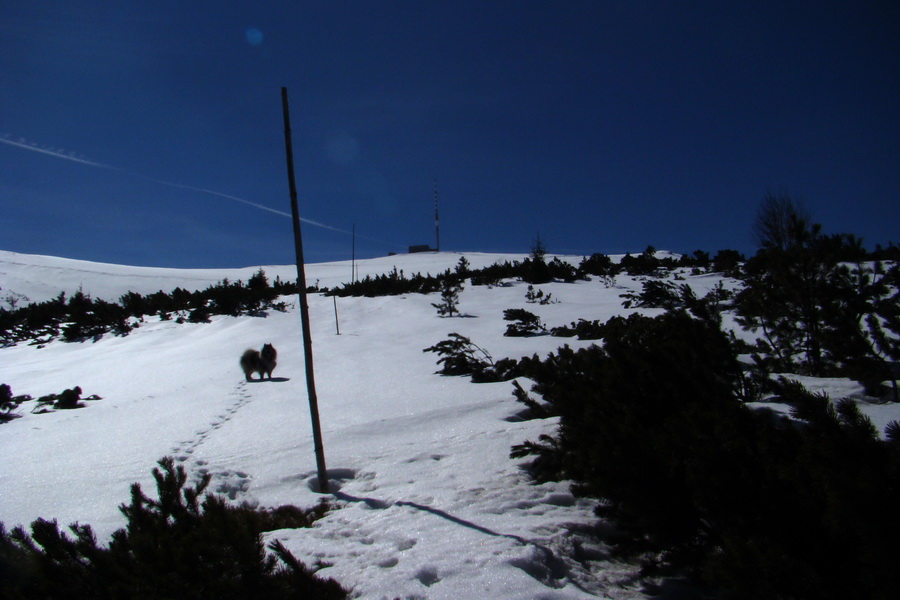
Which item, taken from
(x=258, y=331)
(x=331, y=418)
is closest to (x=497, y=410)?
(x=331, y=418)

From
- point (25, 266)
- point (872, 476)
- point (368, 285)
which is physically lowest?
point (872, 476)

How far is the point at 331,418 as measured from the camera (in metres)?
6.28

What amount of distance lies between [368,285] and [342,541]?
16210mm

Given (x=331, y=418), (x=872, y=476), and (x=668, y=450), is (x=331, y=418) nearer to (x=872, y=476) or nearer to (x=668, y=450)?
(x=668, y=450)

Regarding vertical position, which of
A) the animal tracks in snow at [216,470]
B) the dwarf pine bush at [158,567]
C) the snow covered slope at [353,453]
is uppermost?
the dwarf pine bush at [158,567]

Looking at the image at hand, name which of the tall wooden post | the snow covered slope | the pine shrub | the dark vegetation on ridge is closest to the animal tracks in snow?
the snow covered slope

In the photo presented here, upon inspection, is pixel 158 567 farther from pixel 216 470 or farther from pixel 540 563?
pixel 216 470

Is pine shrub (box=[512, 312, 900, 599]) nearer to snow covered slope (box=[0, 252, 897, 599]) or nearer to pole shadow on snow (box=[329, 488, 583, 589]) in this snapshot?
pole shadow on snow (box=[329, 488, 583, 589])

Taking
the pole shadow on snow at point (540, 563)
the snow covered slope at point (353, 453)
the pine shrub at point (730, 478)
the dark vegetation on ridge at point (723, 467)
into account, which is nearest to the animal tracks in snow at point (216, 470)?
the snow covered slope at point (353, 453)

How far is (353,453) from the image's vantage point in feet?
15.8

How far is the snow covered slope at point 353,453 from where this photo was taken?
2404 millimetres

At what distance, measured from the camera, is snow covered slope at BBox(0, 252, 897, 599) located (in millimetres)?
2404

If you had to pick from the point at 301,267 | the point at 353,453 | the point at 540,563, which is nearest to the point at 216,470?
the point at 353,453

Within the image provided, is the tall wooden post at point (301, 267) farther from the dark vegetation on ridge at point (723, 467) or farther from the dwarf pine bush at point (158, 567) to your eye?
the dwarf pine bush at point (158, 567)
